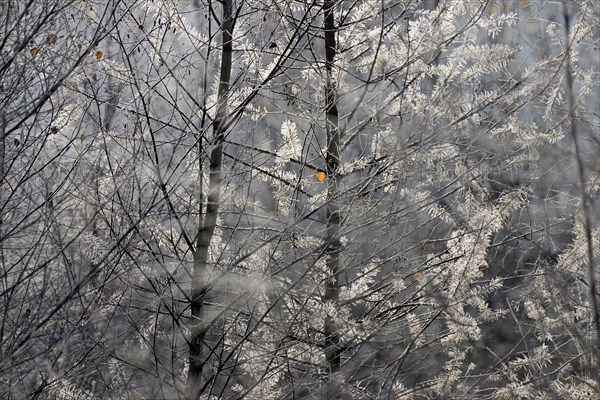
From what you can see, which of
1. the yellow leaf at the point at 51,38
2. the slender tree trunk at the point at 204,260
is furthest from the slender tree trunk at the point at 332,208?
the yellow leaf at the point at 51,38

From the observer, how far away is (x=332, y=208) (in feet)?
17.0

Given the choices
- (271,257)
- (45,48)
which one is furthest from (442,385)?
(45,48)

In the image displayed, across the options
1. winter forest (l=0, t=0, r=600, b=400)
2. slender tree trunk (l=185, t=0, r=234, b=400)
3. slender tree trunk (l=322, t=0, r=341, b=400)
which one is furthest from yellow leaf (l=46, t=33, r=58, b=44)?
slender tree trunk (l=322, t=0, r=341, b=400)

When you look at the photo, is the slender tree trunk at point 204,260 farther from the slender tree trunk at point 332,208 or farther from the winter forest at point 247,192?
the slender tree trunk at point 332,208

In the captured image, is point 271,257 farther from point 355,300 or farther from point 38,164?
point 38,164

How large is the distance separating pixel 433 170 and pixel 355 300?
1064 mm

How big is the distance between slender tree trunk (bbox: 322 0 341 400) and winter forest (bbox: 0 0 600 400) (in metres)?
0.02

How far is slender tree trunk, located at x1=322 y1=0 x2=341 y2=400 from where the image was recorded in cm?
496

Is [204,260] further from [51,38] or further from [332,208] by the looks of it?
[51,38]

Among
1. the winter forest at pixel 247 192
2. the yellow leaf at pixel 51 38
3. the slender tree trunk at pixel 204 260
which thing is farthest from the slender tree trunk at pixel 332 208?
the yellow leaf at pixel 51 38

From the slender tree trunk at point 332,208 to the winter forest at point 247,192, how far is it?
0.02 m

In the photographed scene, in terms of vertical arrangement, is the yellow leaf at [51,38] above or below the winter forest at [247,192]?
above

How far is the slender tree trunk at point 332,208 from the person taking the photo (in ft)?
16.3

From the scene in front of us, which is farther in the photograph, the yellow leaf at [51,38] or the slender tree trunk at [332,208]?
the slender tree trunk at [332,208]
